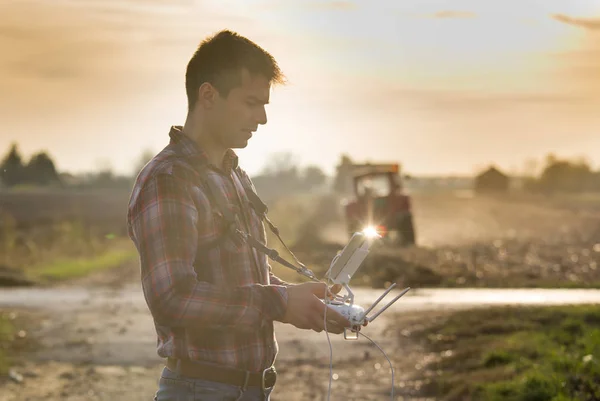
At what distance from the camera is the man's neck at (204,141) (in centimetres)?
314

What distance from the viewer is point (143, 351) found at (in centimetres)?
1089

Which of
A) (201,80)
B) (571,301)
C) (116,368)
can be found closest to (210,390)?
(201,80)

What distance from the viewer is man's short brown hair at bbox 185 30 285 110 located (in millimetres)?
3092

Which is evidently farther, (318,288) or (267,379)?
(267,379)

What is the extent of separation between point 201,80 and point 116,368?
7.34 meters

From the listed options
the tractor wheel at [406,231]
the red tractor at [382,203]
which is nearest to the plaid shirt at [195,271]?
the red tractor at [382,203]

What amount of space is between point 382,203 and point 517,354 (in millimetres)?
12469

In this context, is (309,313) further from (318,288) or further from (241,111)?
(241,111)

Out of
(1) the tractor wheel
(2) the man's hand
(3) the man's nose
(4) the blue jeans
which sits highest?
(1) the tractor wheel

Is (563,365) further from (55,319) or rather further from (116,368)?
(55,319)

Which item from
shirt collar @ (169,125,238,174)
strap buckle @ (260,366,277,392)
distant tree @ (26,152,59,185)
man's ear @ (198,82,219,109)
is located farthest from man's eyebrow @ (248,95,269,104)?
distant tree @ (26,152,59,185)

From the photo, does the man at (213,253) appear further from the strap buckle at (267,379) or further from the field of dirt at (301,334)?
the field of dirt at (301,334)

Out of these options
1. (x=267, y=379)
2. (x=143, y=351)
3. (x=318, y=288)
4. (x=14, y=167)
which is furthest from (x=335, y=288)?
(x=14, y=167)

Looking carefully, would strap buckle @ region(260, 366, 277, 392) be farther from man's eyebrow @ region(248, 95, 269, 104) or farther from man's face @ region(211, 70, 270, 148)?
man's eyebrow @ region(248, 95, 269, 104)
